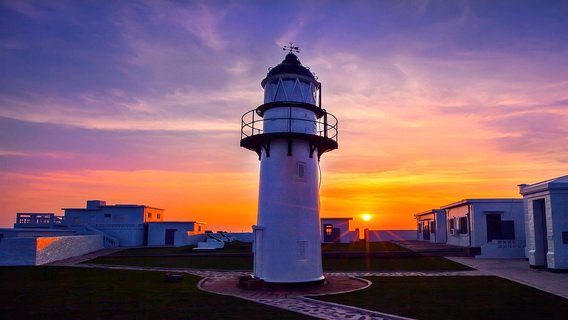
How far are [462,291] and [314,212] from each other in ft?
19.8

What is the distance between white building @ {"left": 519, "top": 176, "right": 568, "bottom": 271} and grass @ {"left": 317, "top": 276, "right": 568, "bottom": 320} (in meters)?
5.11

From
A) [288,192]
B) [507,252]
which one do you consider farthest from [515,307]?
[507,252]

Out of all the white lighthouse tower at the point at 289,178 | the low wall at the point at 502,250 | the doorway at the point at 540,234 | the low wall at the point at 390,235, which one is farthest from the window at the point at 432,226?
the white lighthouse tower at the point at 289,178

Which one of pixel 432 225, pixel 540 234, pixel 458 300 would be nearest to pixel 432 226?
pixel 432 225

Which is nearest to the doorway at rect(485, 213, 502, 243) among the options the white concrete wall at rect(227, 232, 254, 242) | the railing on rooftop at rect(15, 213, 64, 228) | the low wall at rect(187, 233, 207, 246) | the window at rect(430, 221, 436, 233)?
the window at rect(430, 221, 436, 233)

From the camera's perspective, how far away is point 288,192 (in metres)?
16.6

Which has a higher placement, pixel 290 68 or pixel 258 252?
pixel 290 68

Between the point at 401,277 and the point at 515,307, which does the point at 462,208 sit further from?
the point at 515,307

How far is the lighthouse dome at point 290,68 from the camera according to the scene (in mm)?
17109

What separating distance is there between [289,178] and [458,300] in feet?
23.5

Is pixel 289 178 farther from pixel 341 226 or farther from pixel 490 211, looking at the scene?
pixel 341 226

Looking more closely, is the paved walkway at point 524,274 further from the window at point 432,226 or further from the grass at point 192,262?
the window at point 432,226

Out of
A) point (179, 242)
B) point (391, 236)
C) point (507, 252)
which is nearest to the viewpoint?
point (507, 252)

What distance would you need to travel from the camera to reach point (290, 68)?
17.1 metres
